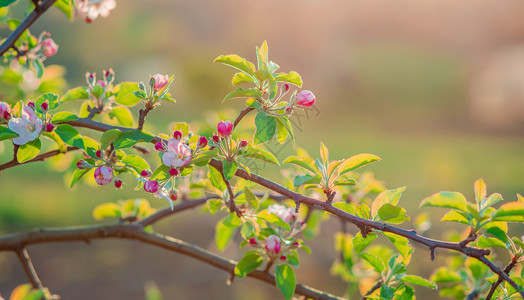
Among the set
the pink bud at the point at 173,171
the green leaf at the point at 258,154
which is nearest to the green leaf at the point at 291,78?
the green leaf at the point at 258,154

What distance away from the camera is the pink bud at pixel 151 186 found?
2.37ft

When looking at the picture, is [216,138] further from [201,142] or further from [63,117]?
[63,117]

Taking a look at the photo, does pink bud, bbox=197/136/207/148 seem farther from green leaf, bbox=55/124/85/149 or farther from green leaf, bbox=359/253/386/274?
green leaf, bbox=359/253/386/274

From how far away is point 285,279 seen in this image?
90 centimetres

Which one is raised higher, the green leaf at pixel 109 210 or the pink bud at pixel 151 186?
the pink bud at pixel 151 186

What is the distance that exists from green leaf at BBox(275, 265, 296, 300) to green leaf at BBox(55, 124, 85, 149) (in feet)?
1.44

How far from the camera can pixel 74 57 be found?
7008 millimetres

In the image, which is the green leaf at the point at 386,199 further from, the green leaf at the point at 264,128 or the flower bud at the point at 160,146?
the flower bud at the point at 160,146

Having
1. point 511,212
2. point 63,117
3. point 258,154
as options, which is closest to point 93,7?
point 63,117

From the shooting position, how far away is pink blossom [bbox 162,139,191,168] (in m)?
0.71

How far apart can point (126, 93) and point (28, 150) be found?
202 mm

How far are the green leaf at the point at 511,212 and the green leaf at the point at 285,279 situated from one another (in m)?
0.40

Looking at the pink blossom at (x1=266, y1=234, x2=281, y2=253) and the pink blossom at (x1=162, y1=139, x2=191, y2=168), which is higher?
the pink blossom at (x1=162, y1=139, x2=191, y2=168)

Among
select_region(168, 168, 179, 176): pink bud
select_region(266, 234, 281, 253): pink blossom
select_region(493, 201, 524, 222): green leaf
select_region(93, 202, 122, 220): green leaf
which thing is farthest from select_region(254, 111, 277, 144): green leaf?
select_region(93, 202, 122, 220): green leaf
